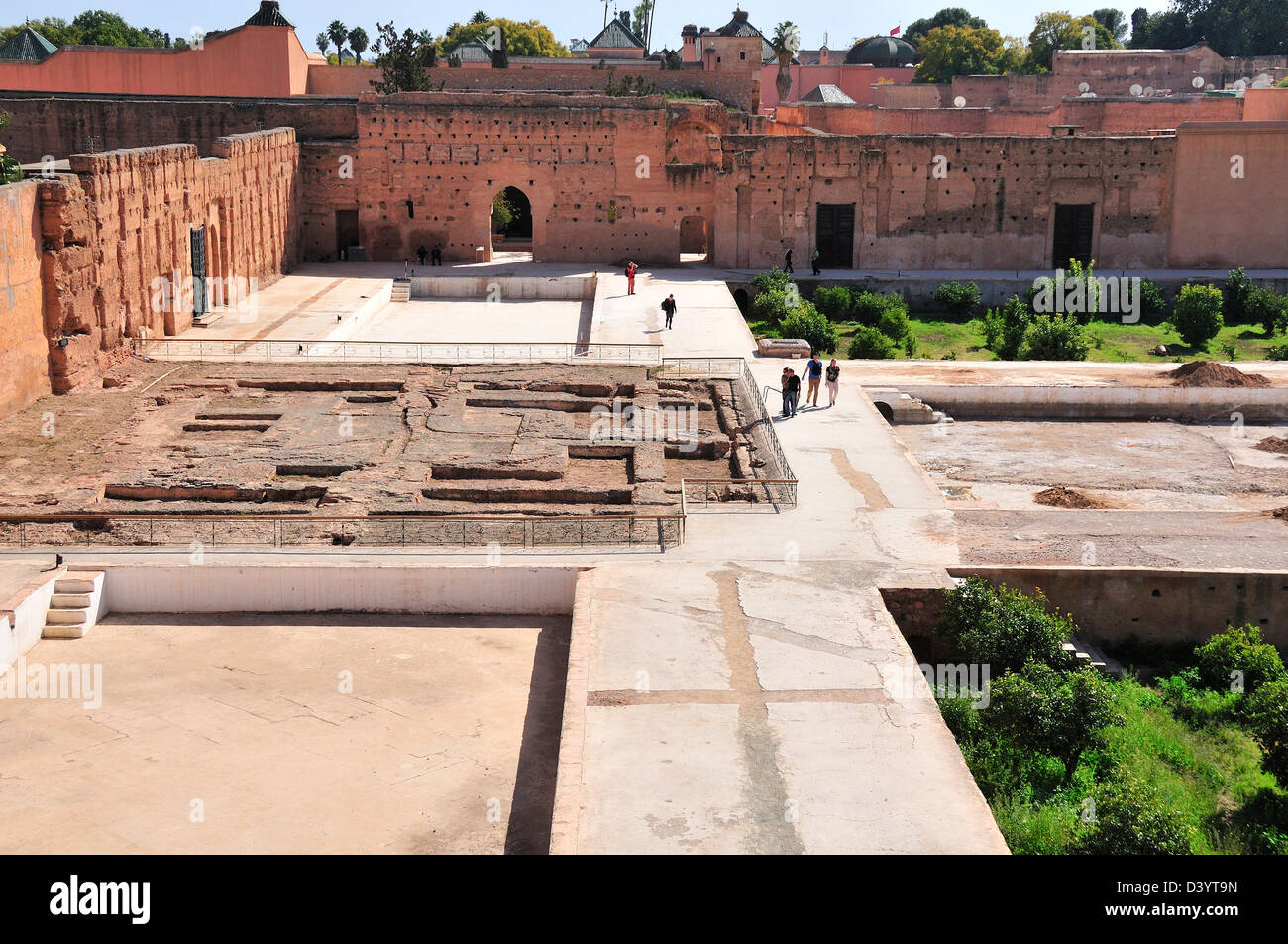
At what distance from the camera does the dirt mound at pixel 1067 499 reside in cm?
1975

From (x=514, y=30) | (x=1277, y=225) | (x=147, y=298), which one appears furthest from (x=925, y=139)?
(x=514, y=30)

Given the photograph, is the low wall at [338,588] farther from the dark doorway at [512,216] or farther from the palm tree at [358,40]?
the palm tree at [358,40]

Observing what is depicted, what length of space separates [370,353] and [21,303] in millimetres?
6134

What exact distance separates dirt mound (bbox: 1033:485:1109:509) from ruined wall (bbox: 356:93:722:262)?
19.4 metres

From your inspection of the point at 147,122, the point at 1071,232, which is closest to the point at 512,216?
the point at 147,122

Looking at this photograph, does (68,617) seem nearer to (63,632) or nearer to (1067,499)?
(63,632)

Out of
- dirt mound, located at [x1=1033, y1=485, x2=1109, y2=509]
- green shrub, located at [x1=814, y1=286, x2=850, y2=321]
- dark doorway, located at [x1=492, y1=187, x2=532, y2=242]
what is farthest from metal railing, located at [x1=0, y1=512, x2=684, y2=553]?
dark doorway, located at [x1=492, y1=187, x2=532, y2=242]

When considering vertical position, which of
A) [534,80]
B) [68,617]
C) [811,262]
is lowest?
Answer: [68,617]

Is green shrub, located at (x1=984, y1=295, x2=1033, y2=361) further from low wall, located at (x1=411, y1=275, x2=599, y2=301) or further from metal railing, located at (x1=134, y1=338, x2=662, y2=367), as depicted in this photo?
low wall, located at (x1=411, y1=275, x2=599, y2=301)

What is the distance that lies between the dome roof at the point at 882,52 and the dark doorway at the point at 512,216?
3878 cm

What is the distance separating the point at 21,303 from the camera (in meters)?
22.0

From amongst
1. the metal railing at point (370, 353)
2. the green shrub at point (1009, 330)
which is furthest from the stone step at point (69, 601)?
the green shrub at point (1009, 330)
